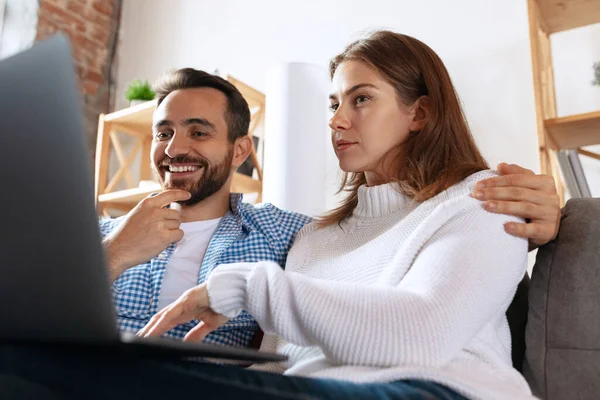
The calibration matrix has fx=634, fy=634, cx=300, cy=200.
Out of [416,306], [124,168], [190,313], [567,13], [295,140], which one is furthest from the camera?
[124,168]

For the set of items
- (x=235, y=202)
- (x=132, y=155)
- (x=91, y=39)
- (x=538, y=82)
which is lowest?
(x=235, y=202)

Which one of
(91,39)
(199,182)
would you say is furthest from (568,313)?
(91,39)

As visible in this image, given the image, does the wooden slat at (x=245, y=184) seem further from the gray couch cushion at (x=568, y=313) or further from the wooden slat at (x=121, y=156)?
the gray couch cushion at (x=568, y=313)

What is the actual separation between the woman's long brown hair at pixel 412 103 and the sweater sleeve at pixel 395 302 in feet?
1.02

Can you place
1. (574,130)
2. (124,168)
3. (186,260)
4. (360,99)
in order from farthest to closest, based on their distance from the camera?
(124,168), (574,130), (186,260), (360,99)

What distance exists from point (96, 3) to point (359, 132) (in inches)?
106

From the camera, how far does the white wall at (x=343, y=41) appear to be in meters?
2.19

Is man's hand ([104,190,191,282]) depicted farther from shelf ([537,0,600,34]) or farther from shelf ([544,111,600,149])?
shelf ([537,0,600,34])

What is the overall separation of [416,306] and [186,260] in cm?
81

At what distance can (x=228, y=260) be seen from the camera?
1.37 meters

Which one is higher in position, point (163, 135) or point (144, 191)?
point (163, 135)

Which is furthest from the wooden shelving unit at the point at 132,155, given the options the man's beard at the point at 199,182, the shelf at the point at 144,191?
the man's beard at the point at 199,182

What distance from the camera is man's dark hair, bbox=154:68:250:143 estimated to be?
1680mm

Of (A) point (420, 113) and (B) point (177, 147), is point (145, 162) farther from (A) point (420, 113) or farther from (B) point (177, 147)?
(A) point (420, 113)
